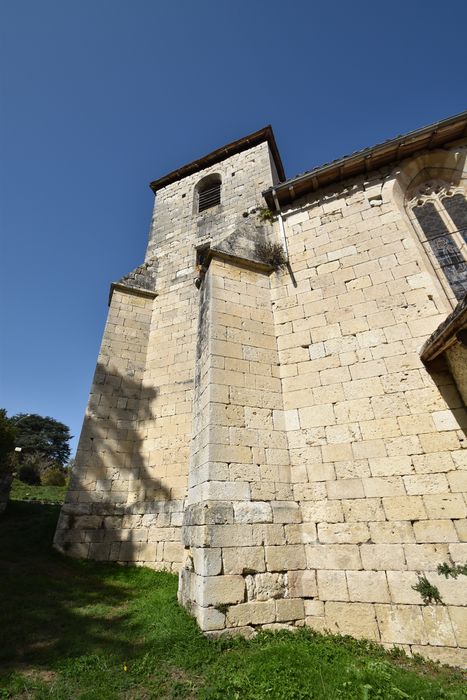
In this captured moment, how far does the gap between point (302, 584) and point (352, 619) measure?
0.60 m

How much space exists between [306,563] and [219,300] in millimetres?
3939

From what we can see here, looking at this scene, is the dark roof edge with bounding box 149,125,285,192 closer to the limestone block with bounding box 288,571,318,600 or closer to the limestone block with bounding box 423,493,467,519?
the limestone block with bounding box 423,493,467,519

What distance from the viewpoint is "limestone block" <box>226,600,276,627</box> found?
3.36 meters

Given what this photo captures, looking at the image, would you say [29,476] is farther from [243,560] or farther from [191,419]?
[243,560]

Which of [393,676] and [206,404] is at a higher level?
[206,404]

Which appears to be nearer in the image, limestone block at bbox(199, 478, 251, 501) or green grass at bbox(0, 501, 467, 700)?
green grass at bbox(0, 501, 467, 700)

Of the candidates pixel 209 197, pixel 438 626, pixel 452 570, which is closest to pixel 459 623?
pixel 438 626

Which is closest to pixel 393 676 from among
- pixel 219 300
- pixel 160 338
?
pixel 219 300

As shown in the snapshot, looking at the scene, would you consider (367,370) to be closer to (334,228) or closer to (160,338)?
(334,228)

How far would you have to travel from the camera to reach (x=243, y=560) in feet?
11.8

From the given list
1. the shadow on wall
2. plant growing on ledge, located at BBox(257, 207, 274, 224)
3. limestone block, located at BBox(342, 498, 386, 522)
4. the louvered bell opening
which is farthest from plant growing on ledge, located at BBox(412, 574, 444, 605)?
the louvered bell opening

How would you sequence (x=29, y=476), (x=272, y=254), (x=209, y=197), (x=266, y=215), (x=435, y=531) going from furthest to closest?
(x=29, y=476), (x=209, y=197), (x=266, y=215), (x=272, y=254), (x=435, y=531)

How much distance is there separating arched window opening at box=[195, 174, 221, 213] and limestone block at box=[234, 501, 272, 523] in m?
10.1

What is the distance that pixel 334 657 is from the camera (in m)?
3.02
